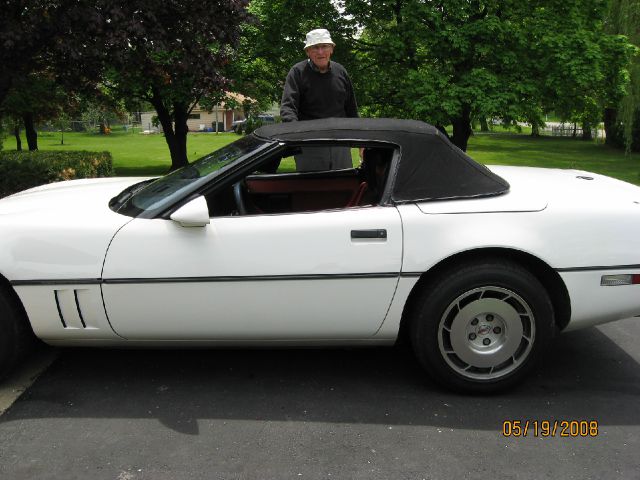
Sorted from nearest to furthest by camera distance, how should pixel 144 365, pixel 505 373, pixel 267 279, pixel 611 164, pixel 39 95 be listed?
1. pixel 267 279
2. pixel 505 373
3. pixel 144 365
4. pixel 39 95
5. pixel 611 164

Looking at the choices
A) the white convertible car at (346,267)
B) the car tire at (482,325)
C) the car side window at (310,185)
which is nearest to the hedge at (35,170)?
the car side window at (310,185)

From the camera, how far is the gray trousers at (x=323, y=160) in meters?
4.24

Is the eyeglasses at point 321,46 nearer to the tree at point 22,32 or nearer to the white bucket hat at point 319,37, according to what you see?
the white bucket hat at point 319,37

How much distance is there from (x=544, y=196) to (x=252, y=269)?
165 cm

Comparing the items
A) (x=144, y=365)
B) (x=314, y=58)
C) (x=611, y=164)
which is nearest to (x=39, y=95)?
(x=314, y=58)

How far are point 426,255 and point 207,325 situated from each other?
Result: 3.89ft

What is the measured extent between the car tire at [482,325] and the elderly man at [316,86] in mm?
2207

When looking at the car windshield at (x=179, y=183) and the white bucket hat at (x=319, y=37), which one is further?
the white bucket hat at (x=319, y=37)

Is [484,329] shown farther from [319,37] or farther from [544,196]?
[319,37]

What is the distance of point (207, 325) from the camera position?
10.1ft

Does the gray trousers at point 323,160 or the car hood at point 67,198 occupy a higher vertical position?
the gray trousers at point 323,160

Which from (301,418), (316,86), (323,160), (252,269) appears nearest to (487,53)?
(316,86)

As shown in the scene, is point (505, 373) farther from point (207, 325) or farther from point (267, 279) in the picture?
point (207, 325)

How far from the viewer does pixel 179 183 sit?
3.33 metres
